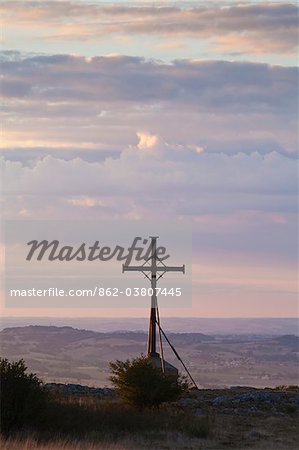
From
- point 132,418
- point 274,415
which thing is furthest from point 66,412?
point 274,415

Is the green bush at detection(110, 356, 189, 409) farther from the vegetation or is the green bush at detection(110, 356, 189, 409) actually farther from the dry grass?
the dry grass

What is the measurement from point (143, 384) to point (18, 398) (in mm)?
6296

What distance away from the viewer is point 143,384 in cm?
3136

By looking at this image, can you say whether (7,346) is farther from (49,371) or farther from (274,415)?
(274,415)

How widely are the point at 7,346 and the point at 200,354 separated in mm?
28319

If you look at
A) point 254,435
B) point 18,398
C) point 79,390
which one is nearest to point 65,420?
point 18,398

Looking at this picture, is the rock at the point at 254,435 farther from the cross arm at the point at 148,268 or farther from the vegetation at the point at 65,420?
the cross arm at the point at 148,268

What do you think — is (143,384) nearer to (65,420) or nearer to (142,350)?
(65,420)

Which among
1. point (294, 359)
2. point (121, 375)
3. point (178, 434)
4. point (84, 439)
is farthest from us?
point (294, 359)

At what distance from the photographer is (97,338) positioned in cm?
10912

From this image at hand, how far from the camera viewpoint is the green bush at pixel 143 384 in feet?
103

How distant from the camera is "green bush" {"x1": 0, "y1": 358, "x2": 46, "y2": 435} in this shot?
25750mm

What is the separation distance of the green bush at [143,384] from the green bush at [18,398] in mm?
5255

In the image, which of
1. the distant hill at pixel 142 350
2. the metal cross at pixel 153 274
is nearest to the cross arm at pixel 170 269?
the metal cross at pixel 153 274
